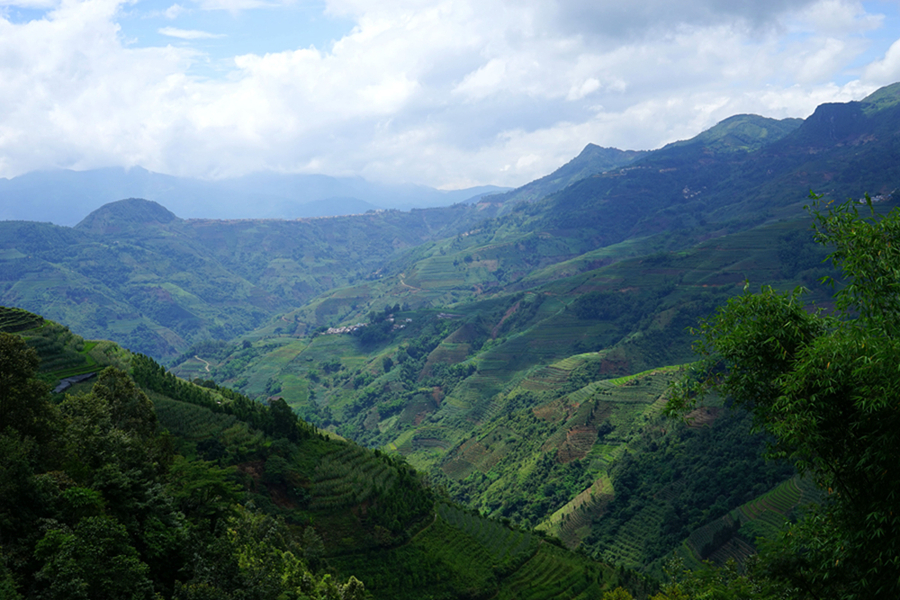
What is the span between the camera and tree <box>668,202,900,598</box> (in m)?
11.0

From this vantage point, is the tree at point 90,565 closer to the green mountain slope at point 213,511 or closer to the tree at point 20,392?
the green mountain slope at point 213,511

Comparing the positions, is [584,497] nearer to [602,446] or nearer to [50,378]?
[602,446]

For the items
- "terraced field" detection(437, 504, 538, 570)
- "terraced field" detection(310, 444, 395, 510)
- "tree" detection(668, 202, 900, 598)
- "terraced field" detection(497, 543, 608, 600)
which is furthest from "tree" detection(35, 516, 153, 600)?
"terraced field" detection(437, 504, 538, 570)

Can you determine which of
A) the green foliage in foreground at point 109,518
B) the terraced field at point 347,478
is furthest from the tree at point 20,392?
the terraced field at point 347,478

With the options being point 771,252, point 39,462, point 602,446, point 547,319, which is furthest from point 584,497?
point 771,252

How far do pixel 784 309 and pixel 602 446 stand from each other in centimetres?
9641

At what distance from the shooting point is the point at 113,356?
210 ft

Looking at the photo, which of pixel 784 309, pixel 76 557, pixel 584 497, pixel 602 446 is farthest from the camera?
pixel 602 446

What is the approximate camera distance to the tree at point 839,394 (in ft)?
36.1

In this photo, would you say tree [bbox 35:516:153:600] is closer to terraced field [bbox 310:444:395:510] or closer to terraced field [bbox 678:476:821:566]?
terraced field [bbox 310:444:395:510]

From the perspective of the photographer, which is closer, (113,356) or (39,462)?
(39,462)

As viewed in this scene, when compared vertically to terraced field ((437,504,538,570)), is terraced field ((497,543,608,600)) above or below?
below

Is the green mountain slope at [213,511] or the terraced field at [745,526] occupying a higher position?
the green mountain slope at [213,511]

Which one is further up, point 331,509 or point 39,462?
point 39,462
